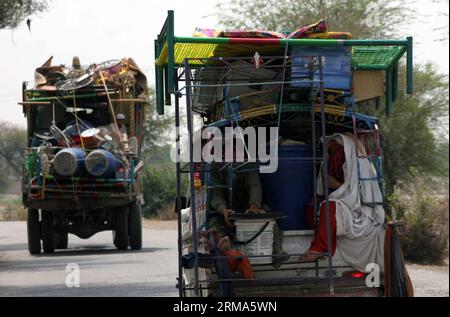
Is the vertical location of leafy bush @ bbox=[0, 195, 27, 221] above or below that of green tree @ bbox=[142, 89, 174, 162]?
below

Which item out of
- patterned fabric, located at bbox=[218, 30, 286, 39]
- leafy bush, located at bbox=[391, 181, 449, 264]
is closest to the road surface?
leafy bush, located at bbox=[391, 181, 449, 264]

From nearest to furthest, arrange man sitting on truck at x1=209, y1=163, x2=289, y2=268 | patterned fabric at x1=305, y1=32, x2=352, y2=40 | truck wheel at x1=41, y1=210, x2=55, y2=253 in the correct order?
man sitting on truck at x1=209, y1=163, x2=289, y2=268 → patterned fabric at x1=305, y1=32, x2=352, y2=40 → truck wheel at x1=41, y1=210, x2=55, y2=253

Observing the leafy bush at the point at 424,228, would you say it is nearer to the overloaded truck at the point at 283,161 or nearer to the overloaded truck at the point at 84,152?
the overloaded truck at the point at 84,152

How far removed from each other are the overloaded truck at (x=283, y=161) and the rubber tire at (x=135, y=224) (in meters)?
11.5

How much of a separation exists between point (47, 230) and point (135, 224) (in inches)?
67.2

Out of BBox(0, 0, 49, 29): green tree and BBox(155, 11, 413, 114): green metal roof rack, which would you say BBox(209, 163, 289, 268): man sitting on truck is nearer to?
BBox(155, 11, 413, 114): green metal roof rack

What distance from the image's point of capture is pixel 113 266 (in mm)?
18453

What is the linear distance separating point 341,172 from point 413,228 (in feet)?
42.0

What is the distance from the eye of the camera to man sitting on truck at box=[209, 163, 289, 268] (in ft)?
30.7

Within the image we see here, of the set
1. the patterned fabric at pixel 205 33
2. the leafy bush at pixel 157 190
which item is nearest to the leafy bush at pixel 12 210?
the leafy bush at pixel 157 190

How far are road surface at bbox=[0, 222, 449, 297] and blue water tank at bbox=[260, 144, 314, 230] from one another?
4688 millimetres

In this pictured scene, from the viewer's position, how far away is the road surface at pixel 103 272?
1493cm

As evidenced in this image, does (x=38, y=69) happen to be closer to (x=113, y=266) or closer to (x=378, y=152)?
(x=113, y=266)
